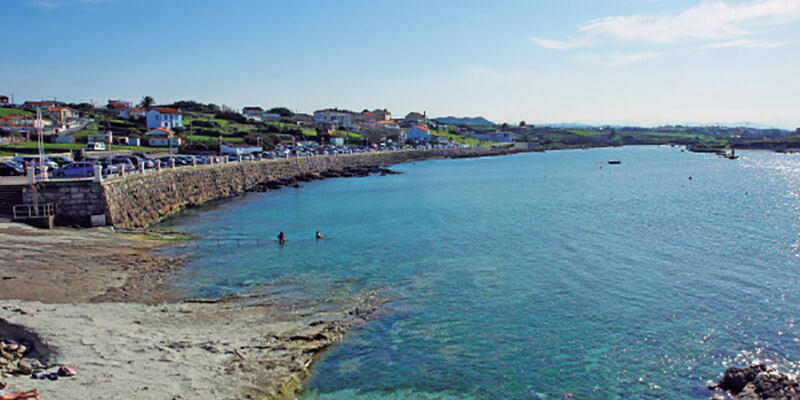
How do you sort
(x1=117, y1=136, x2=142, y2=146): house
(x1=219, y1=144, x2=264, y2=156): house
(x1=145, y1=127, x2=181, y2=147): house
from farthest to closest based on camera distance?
1. (x1=145, y1=127, x2=181, y2=147): house
2. (x1=219, y1=144, x2=264, y2=156): house
3. (x1=117, y1=136, x2=142, y2=146): house

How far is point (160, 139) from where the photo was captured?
8262cm

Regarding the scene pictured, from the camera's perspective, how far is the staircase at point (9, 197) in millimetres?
28094

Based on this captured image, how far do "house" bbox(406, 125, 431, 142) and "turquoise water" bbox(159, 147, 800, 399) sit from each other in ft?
400

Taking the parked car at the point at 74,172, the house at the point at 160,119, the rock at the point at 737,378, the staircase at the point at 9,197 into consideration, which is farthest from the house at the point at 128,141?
the rock at the point at 737,378

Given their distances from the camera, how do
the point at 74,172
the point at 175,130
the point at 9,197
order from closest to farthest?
1. the point at 9,197
2. the point at 74,172
3. the point at 175,130

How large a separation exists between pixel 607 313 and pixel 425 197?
1410 inches

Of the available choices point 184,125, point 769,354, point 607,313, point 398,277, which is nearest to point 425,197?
point 398,277

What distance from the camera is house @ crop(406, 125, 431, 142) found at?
16625cm

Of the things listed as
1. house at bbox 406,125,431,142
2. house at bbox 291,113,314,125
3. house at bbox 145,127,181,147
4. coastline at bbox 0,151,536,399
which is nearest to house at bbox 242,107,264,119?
house at bbox 291,113,314,125

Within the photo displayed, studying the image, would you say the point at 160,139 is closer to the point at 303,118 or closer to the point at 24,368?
the point at 24,368

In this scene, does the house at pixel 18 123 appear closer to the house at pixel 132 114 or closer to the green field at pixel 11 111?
the green field at pixel 11 111

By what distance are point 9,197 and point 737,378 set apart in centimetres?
3281

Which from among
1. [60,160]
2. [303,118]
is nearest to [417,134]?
[303,118]

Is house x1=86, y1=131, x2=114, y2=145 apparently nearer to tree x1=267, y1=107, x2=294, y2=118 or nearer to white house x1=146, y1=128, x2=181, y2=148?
white house x1=146, y1=128, x2=181, y2=148
